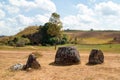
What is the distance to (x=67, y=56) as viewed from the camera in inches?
1160

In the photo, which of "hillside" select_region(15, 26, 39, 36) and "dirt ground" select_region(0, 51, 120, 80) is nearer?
"dirt ground" select_region(0, 51, 120, 80)

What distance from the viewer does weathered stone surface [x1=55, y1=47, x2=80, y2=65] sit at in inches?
1155

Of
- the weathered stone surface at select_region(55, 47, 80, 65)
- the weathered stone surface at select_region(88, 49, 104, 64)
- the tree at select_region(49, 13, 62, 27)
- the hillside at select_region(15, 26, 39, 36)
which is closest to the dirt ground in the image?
the weathered stone surface at select_region(88, 49, 104, 64)

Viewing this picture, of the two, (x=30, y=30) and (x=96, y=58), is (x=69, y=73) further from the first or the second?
(x=30, y=30)

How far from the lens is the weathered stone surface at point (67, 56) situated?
29.3 metres

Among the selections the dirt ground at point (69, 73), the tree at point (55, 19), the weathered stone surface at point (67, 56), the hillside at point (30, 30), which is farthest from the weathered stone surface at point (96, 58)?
the hillside at point (30, 30)

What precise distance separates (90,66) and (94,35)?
351ft

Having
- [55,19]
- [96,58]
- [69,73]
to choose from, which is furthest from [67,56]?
[55,19]

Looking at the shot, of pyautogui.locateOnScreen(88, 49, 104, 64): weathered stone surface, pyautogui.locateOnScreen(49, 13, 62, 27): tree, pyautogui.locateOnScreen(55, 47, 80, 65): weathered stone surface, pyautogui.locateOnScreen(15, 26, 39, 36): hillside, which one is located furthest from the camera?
pyautogui.locateOnScreen(15, 26, 39, 36): hillside

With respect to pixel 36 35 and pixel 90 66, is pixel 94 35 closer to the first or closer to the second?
pixel 36 35

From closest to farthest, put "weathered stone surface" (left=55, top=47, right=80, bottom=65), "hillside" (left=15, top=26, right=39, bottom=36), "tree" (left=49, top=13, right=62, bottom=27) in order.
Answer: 1. "weathered stone surface" (left=55, top=47, right=80, bottom=65)
2. "tree" (left=49, top=13, right=62, bottom=27)
3. "hillside" (left=15, top=26, right=39, bottom=36)

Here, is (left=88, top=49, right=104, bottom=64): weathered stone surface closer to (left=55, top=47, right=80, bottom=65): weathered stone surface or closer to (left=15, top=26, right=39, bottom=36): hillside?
(left=55, top=47, right=80, bottom=65): weathered stone surface

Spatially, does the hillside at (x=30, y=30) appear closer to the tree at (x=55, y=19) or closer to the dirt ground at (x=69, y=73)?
the tree at (x=55, y=19)

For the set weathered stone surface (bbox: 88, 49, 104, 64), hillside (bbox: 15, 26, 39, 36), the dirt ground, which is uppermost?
hillside (bbox: 15, 26, 39, 36)
